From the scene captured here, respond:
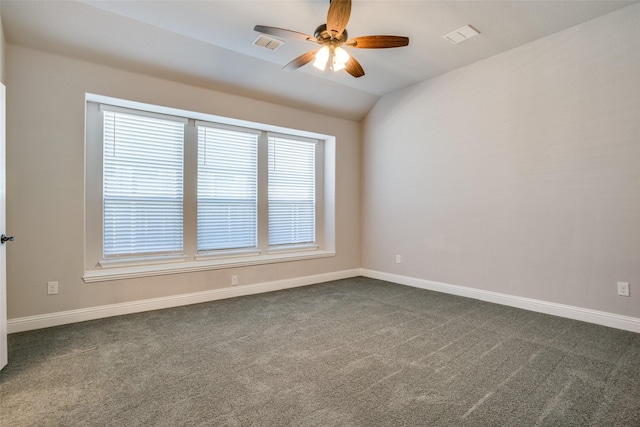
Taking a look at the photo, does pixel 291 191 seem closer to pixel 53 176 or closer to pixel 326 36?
pixel 326 36

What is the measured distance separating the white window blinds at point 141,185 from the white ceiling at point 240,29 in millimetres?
687

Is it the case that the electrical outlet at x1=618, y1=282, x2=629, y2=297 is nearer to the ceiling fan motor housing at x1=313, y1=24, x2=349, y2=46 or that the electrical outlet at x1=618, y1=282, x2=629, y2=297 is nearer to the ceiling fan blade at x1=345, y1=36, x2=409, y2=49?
the ceiling fan blade at x1=345, y1=36, x2=409, y2=49

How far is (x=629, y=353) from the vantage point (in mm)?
2504

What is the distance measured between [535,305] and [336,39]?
344 cm

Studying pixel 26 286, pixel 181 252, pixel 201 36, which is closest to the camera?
pixel 26 286

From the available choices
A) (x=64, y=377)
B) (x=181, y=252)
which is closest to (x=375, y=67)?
(x=181, y=252)

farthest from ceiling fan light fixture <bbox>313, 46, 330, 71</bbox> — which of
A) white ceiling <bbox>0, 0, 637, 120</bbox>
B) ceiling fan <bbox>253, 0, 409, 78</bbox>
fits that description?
white ceiling <bbox>0, 0, 637, 120</bbox>

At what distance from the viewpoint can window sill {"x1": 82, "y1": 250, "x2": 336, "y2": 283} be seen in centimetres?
346

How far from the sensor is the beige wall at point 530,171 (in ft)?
10.0

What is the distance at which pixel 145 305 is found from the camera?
3637mm

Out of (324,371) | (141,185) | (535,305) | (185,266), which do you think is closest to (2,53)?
(141,185)

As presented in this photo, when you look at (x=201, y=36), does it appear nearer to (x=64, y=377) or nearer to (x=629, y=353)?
(x=64, y=377)

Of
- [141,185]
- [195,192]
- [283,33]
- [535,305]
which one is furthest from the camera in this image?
[195,192]

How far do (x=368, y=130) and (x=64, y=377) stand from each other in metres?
4.90
